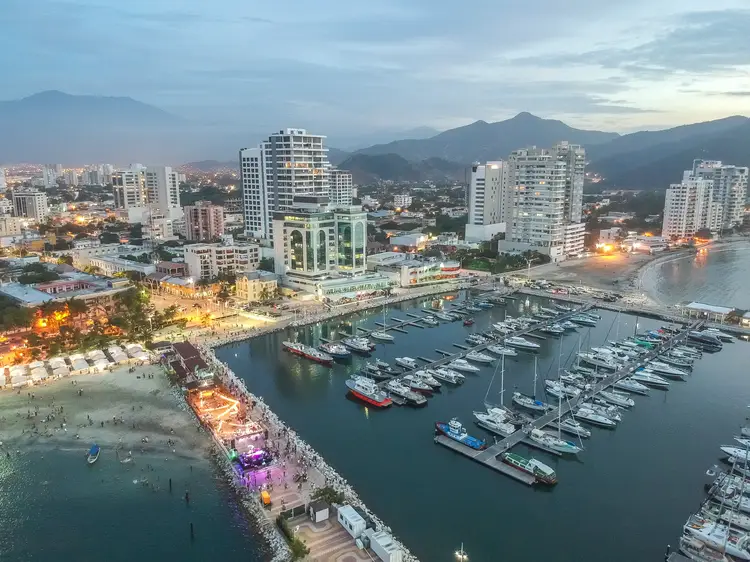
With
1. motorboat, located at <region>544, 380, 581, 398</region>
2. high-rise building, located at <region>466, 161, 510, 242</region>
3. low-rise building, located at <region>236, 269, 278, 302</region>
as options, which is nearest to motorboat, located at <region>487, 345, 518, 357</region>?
motorboat, located at <region>544, 380, 581, 398</region>

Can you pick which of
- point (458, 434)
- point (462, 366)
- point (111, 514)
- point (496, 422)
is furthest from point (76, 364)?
point (496, 422)

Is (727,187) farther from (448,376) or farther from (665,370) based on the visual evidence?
(448,376)

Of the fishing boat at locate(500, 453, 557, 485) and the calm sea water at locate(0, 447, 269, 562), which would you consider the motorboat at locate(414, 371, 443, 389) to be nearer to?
the fishing boat at locate(500, 453, 557, 485)

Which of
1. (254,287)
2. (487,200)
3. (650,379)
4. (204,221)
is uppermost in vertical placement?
(487,200)

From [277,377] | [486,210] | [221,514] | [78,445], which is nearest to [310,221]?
[277,377]

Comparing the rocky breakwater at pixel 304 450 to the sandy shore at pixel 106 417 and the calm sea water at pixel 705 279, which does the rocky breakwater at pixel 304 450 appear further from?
the calm sea water at pixel 705 279

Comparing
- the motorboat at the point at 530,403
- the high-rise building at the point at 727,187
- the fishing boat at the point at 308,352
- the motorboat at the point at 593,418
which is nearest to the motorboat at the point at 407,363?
the fishing boat at the point at 308,352

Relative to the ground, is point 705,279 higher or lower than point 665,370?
higher
